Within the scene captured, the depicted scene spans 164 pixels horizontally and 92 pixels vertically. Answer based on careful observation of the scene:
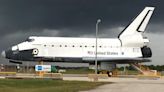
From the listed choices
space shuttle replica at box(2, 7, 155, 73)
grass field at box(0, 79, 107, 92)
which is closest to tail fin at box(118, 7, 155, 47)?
space shuttle replica at box(2, 7, 155, 73)

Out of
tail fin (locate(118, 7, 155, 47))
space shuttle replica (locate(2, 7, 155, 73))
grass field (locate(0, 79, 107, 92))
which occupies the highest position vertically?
tail fin (locate(118, 7, 155, 47))

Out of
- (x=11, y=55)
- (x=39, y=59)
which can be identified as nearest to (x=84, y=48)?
(x=39, y=59)

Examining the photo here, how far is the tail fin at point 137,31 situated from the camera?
6053 cm

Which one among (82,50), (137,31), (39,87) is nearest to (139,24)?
(137,31)

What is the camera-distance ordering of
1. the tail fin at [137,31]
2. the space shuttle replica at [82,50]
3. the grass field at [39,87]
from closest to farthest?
the grass field at [39,87] < the space shuttle replica at [82,50] < the tail fin at [137,31]

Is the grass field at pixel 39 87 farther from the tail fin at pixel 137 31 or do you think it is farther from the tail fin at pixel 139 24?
the tail fin at pixel 139 24

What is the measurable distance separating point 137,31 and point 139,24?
1130mm

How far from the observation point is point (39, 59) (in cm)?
5844

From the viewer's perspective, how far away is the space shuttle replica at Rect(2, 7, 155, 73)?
58094 mm

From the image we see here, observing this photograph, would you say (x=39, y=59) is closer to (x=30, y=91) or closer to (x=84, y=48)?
(x=84, y=48)

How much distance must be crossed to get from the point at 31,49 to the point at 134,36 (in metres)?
15.1

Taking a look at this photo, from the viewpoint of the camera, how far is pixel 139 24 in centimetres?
6266

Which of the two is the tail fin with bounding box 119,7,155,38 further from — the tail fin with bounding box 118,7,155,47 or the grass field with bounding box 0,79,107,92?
the grass field with bounding box 0,79,107,92

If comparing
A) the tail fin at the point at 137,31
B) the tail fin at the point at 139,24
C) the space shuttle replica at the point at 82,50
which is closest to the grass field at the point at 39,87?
the space shuttle replica at the point at 82,50
